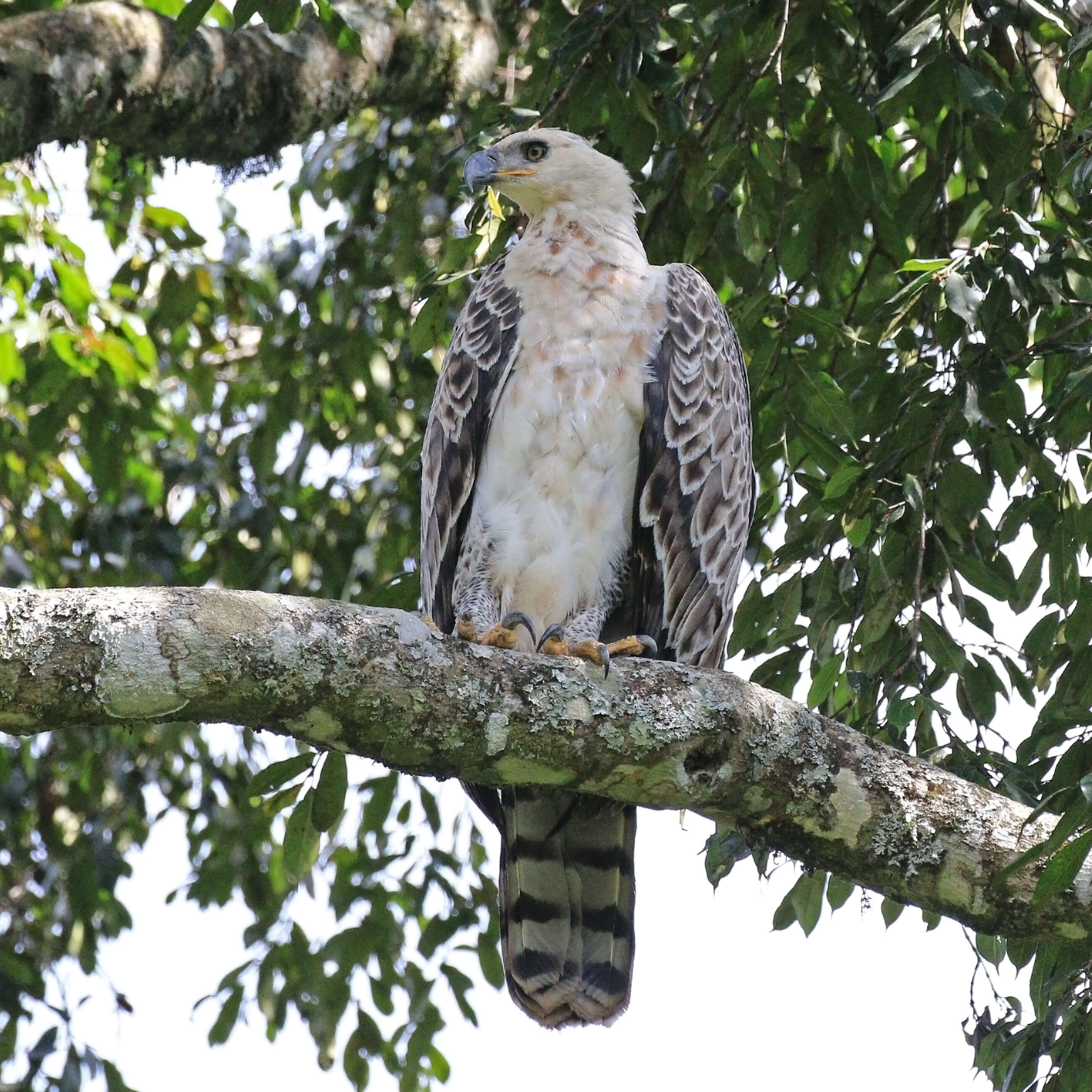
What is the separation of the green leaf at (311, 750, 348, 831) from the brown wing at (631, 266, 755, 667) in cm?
104

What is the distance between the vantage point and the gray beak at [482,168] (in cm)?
434

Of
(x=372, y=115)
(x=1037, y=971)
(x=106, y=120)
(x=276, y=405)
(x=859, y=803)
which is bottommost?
(x=1037, y=971)

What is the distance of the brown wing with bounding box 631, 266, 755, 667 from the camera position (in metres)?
4.10

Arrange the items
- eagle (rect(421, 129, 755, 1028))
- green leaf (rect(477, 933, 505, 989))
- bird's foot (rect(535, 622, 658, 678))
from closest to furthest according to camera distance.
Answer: bird's foot (rect(535, 622, 658, 678)) → eagle (rect(421, 129, 755, 1028)) → green leaf (rect(477, 933, 505, 989))

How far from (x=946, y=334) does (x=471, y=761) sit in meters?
1.54

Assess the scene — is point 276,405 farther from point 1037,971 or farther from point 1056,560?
point 1037,971

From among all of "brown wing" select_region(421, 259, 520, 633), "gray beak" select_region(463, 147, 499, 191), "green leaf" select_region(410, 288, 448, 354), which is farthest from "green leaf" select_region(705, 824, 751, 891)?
"gray beak" select_region(463, 147, 499, 191)

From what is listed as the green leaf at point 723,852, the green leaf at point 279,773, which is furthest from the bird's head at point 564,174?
the green leaf at point 723,852

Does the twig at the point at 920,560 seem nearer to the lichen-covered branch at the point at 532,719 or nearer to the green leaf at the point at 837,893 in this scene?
the lichen-covered branch at the point at 532,719

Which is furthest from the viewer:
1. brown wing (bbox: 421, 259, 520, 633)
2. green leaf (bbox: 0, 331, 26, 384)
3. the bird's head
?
green leaf (bbox: 0, 331, 26, 384)

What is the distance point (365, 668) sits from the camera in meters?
2.59

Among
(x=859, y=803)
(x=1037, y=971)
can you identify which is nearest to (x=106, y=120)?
(x=859, y=803)

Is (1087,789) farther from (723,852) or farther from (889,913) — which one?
(889,913)

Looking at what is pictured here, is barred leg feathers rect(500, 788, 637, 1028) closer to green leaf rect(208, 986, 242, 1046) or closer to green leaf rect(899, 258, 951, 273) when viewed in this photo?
green leaf rect(899, 258, 951, 273)
